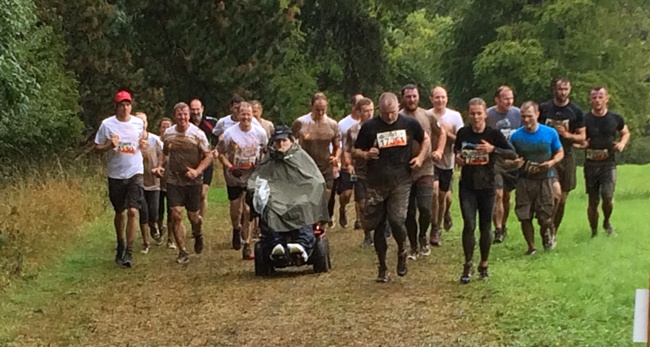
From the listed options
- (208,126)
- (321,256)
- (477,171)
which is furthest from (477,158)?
(208,126)

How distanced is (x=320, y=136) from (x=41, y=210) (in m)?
4.64

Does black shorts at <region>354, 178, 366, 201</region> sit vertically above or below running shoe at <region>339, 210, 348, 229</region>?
above

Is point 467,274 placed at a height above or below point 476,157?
below

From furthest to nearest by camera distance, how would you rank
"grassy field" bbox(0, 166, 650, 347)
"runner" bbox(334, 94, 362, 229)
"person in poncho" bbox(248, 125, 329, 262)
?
"runner" bbox(334, 94, 362, 229) < "person in poncho" bbox(248, 125, 329, 262) < "grassy field" bbox(0, 166, 650, 347)

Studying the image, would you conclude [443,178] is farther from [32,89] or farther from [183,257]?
[32,89]

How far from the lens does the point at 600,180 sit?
13945 mm

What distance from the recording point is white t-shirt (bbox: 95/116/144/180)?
43.2 feet

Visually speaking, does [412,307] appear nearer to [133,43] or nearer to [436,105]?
[436,105]

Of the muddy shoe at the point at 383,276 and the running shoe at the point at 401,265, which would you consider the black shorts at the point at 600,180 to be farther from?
the muddy shoe at the point at 383,276

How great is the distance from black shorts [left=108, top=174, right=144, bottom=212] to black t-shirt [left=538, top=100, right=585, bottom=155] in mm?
5187

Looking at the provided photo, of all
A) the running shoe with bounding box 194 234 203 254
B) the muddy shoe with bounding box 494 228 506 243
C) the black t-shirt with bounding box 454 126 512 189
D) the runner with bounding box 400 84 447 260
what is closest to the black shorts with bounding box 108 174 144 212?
the running shoe with bounding box 194 234 203 254

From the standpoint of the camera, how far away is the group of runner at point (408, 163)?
11.5 meters

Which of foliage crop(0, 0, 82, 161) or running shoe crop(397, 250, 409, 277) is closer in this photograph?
running shoe crop(397, 250, 409, 277)

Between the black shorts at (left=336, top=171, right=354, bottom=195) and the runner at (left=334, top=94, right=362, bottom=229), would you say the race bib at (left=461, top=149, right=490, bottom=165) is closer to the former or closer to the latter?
the runner at (left=334, top=94, right=362, bottom=229)
